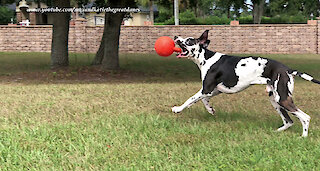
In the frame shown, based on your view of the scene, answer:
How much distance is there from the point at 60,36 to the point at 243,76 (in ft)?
39.9

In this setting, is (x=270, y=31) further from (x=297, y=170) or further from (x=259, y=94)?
(x=297, y=170)

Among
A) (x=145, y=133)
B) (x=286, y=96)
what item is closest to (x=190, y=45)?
(x=145, y=133)

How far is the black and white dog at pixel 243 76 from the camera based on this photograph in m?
6.52

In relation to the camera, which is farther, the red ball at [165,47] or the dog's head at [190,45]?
the red ball at [165,47]

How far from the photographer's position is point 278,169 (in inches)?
203

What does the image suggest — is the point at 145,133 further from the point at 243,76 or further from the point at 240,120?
the point at 240,120

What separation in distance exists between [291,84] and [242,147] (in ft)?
4.18

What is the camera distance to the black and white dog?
652 cm

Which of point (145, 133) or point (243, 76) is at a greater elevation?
point (243, 76)

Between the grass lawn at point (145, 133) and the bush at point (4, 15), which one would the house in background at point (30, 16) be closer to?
the bush at point (4, 15)

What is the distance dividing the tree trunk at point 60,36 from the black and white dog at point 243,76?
1135 centimetres

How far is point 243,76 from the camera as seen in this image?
6957 mm

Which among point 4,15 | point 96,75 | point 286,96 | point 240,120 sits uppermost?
point 4,15

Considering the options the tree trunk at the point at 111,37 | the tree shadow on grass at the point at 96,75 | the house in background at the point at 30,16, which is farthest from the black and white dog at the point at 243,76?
the house in background at the point at 30,16
